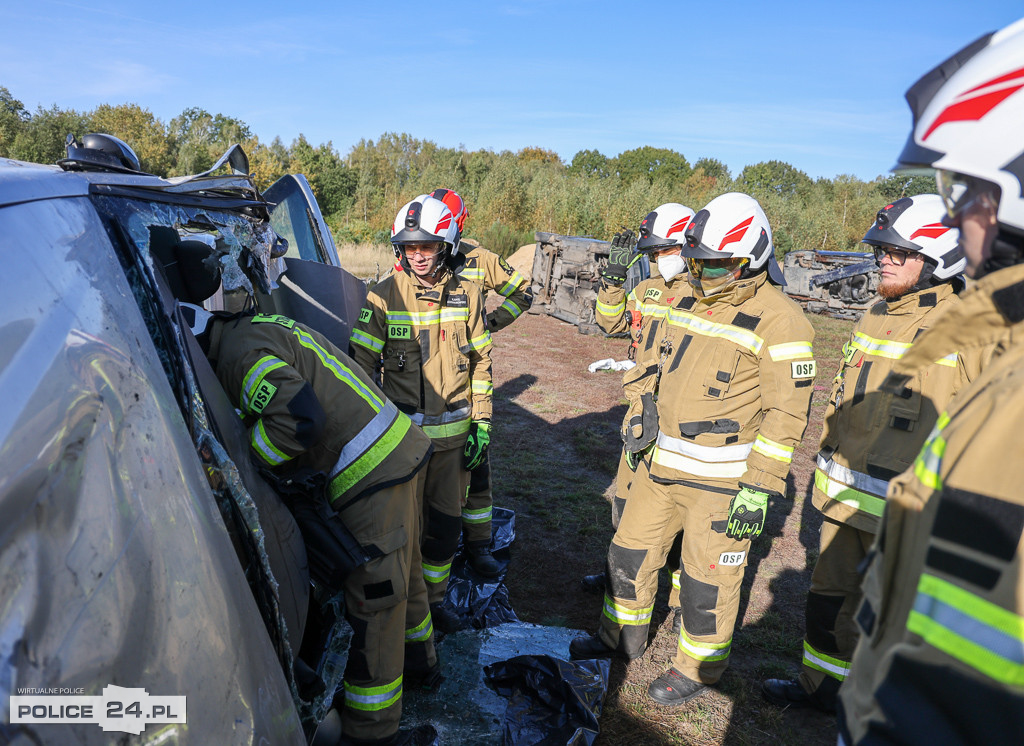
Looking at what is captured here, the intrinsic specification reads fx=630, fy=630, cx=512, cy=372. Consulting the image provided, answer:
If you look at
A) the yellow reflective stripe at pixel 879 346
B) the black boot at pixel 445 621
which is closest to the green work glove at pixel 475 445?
the black boot at pixel 445 621

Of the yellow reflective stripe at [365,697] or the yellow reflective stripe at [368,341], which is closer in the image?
the yellow reflective stripe at [365,697]

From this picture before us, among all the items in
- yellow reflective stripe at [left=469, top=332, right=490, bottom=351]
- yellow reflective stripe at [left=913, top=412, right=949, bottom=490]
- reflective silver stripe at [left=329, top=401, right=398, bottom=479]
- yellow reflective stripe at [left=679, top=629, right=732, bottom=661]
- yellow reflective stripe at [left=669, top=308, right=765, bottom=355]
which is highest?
yellow reflective stripe at [left=913, top=412, right=949, bottom=490]

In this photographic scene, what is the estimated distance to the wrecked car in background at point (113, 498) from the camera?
1.02m

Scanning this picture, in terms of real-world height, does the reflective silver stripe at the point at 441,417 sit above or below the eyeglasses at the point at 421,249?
below

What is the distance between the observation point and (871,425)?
279 centimetres

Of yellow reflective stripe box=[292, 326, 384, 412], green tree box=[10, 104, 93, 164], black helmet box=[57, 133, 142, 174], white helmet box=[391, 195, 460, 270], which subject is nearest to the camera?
black helmet box=[57, 133, 142, 174]

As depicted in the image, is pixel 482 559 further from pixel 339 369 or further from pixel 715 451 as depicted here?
pixel 339 369

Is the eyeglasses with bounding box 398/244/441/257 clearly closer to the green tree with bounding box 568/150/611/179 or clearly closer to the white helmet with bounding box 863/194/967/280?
the white helmet with bounding box 863/194/967/280

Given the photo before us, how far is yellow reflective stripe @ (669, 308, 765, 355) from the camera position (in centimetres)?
283

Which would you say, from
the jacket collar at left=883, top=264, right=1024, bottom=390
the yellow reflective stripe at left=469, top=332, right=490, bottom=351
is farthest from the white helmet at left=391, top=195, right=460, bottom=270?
the jacket collar at left=883, top=264, right=1024, bottom=390

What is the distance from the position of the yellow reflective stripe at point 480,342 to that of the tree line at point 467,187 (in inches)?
599

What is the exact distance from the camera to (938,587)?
0.92m

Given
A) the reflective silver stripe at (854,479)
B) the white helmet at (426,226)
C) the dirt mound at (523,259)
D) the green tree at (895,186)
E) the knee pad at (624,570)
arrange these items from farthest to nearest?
the green tree at (895,186)
the dirt mound at (523,259)
the white helmet at (426,226)
the knee pad at (624,570)
the reflective silver stripe at (854,479)

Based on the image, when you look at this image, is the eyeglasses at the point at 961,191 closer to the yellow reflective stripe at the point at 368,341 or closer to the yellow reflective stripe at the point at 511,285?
the yellow reflective stripe at the point at 368,341
